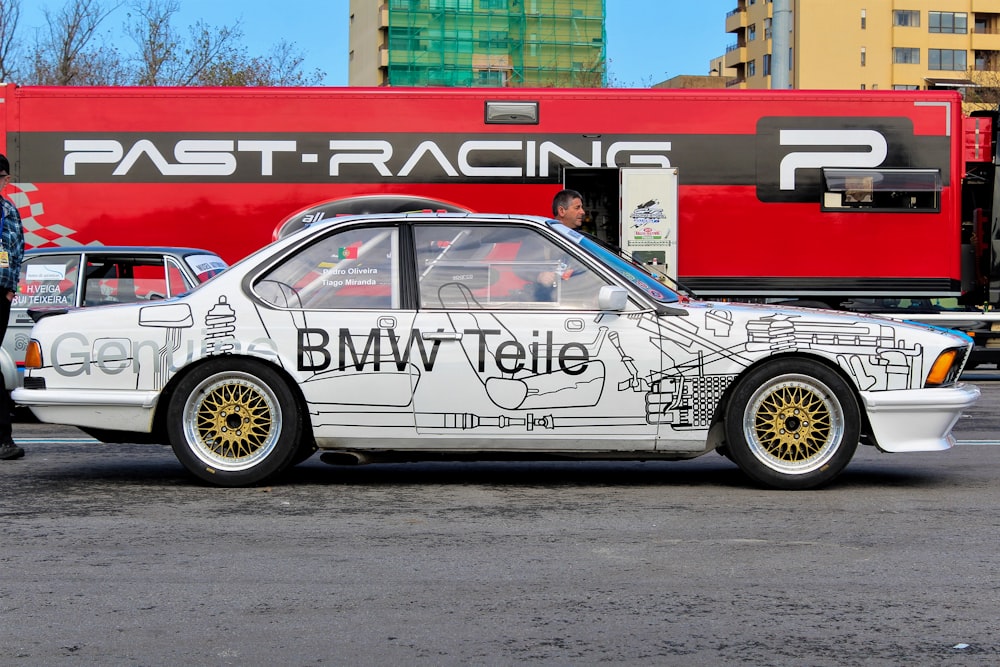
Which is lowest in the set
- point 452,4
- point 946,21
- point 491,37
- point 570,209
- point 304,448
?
point 304,448

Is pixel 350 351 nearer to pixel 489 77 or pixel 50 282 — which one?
pixel 50 282

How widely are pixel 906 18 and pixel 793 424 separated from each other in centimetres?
8707

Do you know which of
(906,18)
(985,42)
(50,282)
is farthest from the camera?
(985,42)

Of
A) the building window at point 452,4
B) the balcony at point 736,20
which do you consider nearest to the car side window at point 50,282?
the building window at point 452,4

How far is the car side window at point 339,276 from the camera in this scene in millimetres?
7238

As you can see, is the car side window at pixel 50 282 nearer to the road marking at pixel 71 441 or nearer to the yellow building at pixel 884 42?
the road marking at pixel 71 441

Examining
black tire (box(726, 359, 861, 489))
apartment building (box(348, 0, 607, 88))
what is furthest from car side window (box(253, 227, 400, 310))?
apartment building (box(348, 0, 607, 88))

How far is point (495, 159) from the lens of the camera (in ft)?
51.0

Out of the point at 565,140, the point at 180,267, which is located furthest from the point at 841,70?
the point at 180,267

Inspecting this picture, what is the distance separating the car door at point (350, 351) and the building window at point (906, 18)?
8672cm

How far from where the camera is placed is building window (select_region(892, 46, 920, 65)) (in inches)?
3450

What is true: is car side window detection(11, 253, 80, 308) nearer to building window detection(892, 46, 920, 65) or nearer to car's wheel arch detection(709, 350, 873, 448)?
car's wheel arch detection(709, 350, 873, 448)

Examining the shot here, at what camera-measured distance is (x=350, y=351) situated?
23.3 feet

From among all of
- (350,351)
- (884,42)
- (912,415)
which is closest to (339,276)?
(350,351)
